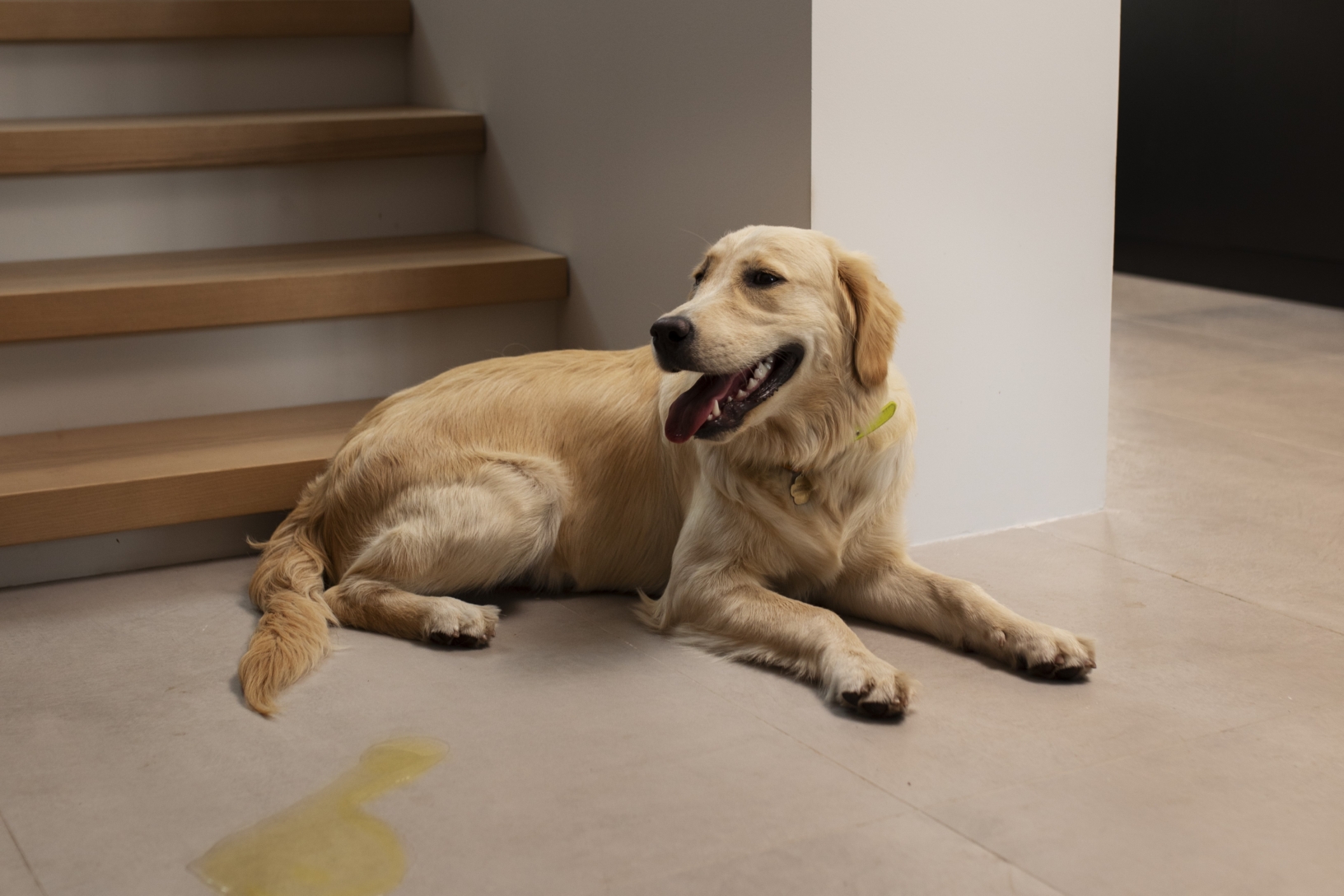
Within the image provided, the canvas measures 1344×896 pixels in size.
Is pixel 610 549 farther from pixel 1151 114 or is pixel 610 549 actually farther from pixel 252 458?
pixel 1151 114

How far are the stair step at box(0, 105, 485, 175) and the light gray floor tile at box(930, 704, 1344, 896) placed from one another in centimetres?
255

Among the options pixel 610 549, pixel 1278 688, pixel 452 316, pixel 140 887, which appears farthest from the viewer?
pixel 452 316

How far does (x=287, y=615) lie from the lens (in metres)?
2.33

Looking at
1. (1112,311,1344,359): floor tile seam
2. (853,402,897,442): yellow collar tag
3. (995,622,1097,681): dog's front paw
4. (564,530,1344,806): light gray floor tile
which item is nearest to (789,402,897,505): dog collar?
(853,402,897,442): yellow collar tag

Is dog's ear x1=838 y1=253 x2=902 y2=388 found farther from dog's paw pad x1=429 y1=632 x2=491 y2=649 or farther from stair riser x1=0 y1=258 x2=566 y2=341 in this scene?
stair riser x1=0 y1=258 x2=566 y2=341

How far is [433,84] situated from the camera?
13.3 feet

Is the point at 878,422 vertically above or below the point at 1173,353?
above

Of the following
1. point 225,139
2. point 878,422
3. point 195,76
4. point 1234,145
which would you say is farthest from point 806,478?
point 1234,145

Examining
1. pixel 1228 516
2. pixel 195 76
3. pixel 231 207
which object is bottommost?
pixel 1228 516

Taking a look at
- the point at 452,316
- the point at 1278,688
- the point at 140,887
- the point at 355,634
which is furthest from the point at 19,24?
the point at 1278,688

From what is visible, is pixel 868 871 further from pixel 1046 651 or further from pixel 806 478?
pixel 806 478

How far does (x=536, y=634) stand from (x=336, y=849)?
780mm

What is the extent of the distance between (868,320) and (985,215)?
0.73 m

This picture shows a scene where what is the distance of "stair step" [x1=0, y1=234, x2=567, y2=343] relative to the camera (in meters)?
2.90
